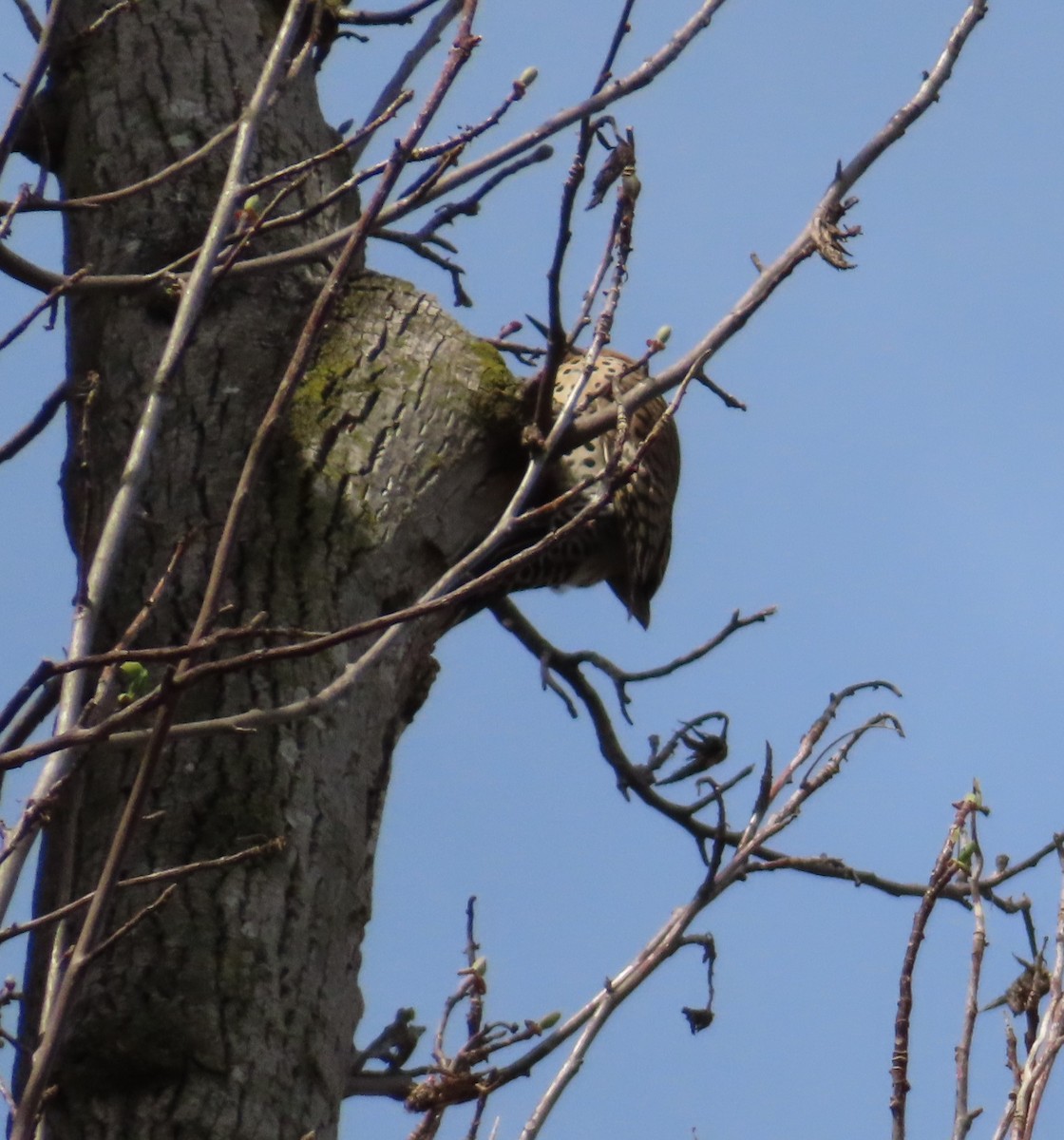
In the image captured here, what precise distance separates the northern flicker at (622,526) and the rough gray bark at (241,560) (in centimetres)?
104

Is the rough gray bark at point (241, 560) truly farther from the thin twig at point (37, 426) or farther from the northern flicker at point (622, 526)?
the northern flicker at point (622, 526)

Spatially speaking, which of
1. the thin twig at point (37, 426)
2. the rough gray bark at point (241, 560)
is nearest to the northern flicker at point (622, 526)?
the rough gray bark at point (241, 560)

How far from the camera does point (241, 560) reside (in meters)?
2.61

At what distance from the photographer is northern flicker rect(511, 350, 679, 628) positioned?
13.9ft

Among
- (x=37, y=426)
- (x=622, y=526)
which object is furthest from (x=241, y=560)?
(x=622, y=526)

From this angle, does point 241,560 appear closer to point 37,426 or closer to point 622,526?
point 37,426

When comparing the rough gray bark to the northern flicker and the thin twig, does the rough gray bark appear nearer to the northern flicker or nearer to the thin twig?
the thin twig

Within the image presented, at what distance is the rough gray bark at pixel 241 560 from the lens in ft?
7.16

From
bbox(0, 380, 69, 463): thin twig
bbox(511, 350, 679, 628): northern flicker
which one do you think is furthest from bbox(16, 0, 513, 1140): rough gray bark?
bbox(511, 350, 679, 628): northern flicker

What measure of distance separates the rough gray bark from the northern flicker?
104cm

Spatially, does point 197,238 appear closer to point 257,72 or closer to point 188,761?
point 257,72

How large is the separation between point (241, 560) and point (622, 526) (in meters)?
1.97

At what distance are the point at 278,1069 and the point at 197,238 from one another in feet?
4.94

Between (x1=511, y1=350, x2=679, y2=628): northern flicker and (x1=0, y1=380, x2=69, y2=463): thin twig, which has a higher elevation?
(x1=511, y1=350, x2=679, y2=628): northern flicker
